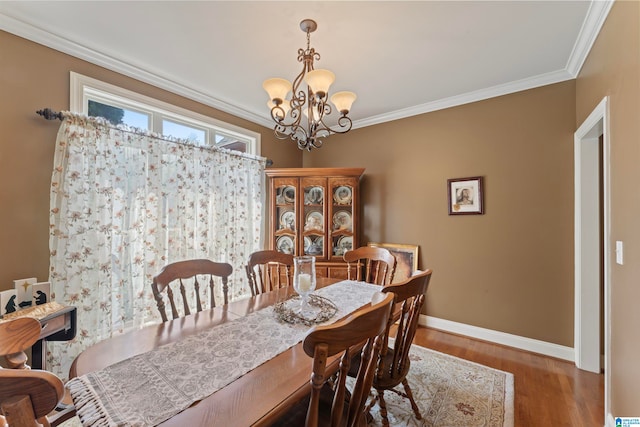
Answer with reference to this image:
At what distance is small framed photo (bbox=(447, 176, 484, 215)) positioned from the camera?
285 cm

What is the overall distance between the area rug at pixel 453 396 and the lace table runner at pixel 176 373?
102cm

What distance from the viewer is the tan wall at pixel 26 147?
176cm

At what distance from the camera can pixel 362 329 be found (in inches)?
32.8

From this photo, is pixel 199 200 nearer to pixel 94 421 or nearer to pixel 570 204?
pixel 94 421

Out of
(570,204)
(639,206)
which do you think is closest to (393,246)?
(570,204)

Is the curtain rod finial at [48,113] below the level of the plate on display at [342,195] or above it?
above

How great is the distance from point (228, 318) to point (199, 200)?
1589 millimetres

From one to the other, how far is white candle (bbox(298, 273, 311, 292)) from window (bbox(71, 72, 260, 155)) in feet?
6.34

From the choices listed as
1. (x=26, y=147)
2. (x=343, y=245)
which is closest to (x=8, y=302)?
(x=26, y=147)

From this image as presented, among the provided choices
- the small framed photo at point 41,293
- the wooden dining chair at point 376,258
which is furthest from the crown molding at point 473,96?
the small framed photo at point 41,293

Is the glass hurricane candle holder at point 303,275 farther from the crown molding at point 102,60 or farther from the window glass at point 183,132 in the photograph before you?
the crown molding at point 102,60

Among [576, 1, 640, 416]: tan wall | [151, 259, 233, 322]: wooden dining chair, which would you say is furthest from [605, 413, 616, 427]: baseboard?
[151, 259, 233, 322]: wooden dining chair

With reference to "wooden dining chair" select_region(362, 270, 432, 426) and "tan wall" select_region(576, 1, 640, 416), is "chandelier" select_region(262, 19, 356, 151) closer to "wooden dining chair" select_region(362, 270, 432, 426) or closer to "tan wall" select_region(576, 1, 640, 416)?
"wooden dining chair" select_region(362, 270, 432, 426)

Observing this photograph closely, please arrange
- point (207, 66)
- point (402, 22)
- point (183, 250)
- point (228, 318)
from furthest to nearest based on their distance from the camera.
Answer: point (183, 250), point (207, 66), point (402, 22), point (228, 318)
